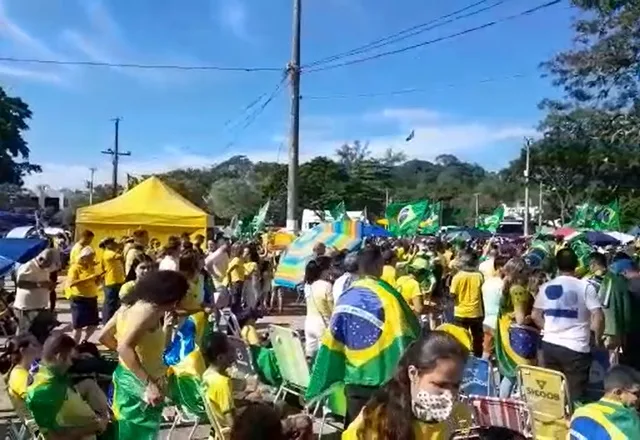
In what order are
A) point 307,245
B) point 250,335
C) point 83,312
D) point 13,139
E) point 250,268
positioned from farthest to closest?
point 13,139 → point 307,245 → point 250,268 → point 83,312 → point 250,335

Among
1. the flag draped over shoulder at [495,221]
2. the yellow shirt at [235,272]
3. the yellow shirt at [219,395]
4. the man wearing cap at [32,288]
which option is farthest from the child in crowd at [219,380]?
the flag draped over shoulder at [495,221]

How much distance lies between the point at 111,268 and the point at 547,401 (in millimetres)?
7034

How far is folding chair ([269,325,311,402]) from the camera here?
685 cm

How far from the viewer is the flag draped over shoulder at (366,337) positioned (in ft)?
14.9

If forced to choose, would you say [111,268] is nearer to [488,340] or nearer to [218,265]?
[218,265]

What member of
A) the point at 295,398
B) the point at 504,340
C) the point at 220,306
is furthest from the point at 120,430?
the point at 220,306

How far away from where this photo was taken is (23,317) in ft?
32.4

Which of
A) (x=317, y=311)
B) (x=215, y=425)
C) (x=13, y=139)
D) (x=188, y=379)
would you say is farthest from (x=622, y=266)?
(x=13, y=139)

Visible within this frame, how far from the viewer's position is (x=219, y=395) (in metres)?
5.36

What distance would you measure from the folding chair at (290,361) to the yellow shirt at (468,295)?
3.22 meters

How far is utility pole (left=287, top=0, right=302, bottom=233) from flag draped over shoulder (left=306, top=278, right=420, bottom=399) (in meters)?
13.9

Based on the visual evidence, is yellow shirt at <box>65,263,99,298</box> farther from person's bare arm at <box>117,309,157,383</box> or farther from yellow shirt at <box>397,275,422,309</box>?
person's bare arm at <box>117,309,157,383</box>

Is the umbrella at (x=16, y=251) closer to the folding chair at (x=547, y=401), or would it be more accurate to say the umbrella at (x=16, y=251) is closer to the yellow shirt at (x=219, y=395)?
the yellow shirt at (x=219, y=395)

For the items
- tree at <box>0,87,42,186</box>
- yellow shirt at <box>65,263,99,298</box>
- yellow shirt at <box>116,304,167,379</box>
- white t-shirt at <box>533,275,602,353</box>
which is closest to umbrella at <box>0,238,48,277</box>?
yellow shirt at <box>65,263,99,298</box>
